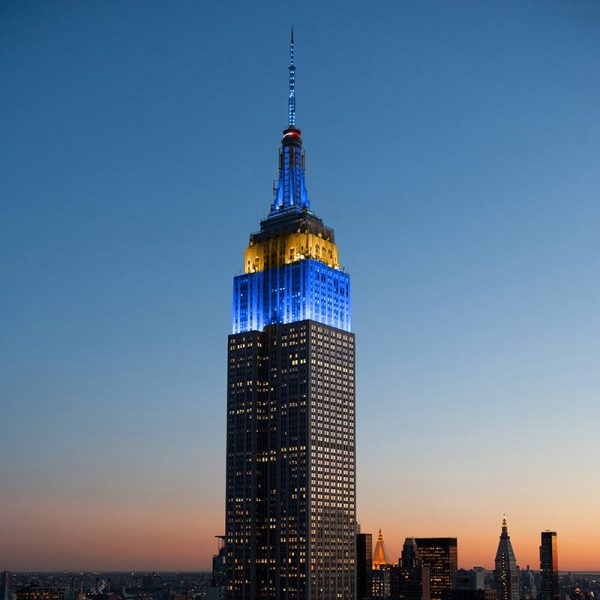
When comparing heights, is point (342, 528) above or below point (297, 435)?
below

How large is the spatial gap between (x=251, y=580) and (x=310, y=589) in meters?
14.6

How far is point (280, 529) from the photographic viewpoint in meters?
195

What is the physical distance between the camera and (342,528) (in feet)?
656

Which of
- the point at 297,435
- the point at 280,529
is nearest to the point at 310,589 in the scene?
the point at 280,529

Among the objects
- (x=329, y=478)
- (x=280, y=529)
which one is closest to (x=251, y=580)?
(x=280, y=529)

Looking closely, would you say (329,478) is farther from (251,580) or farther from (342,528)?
(251,580)

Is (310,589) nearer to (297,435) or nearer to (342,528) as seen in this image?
(342,528)

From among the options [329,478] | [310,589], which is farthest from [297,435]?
[310,589]

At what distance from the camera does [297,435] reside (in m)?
198

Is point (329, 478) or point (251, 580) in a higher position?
point (329, 478)

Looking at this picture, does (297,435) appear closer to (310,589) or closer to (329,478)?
(329,478)

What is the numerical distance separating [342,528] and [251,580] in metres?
21.6

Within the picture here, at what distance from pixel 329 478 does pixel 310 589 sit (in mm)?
22992

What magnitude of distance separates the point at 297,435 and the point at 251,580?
3120 centimetres
